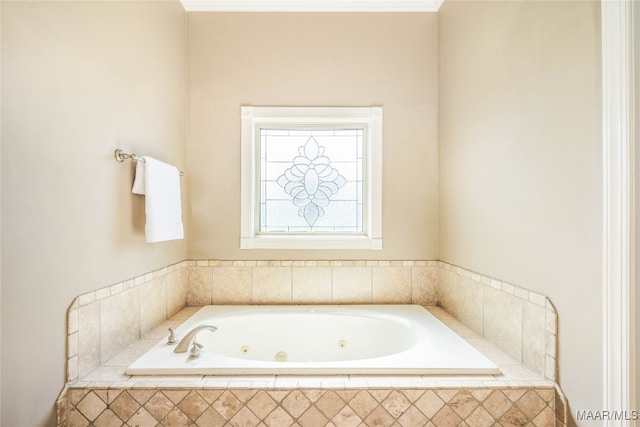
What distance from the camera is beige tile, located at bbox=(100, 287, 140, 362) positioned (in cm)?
141

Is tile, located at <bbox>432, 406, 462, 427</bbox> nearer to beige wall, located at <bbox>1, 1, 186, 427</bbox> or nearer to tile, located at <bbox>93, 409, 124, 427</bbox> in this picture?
tile, located at <bbox>93, 409, 124, 427</bbox>

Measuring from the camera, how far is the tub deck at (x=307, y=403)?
120 centimetres

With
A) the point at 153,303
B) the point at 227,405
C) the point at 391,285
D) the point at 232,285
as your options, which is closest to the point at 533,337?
the point at 391,285

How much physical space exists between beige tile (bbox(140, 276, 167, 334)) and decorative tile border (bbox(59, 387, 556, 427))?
522mm

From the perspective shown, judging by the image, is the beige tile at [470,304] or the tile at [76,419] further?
the beige tile at [470,304]

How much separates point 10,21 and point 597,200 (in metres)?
1.95

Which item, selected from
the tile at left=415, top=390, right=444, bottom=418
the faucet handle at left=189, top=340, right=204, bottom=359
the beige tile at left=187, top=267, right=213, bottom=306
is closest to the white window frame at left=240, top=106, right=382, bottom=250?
the beige tile at left=187, top=267, right=213, bottom=306

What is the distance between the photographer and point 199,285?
7.34ft

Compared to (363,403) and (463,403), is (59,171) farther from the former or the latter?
(463,403)

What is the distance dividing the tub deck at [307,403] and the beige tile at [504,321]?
9.0 inches

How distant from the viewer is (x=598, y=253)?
3.48ft

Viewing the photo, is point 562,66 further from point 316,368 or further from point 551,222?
point 316,368

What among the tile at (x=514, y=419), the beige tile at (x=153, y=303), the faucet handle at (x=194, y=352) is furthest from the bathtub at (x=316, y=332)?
the tile at (x=514, y=419)

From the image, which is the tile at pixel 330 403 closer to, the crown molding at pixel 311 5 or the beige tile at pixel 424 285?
the beige tile at pixel 424 285
